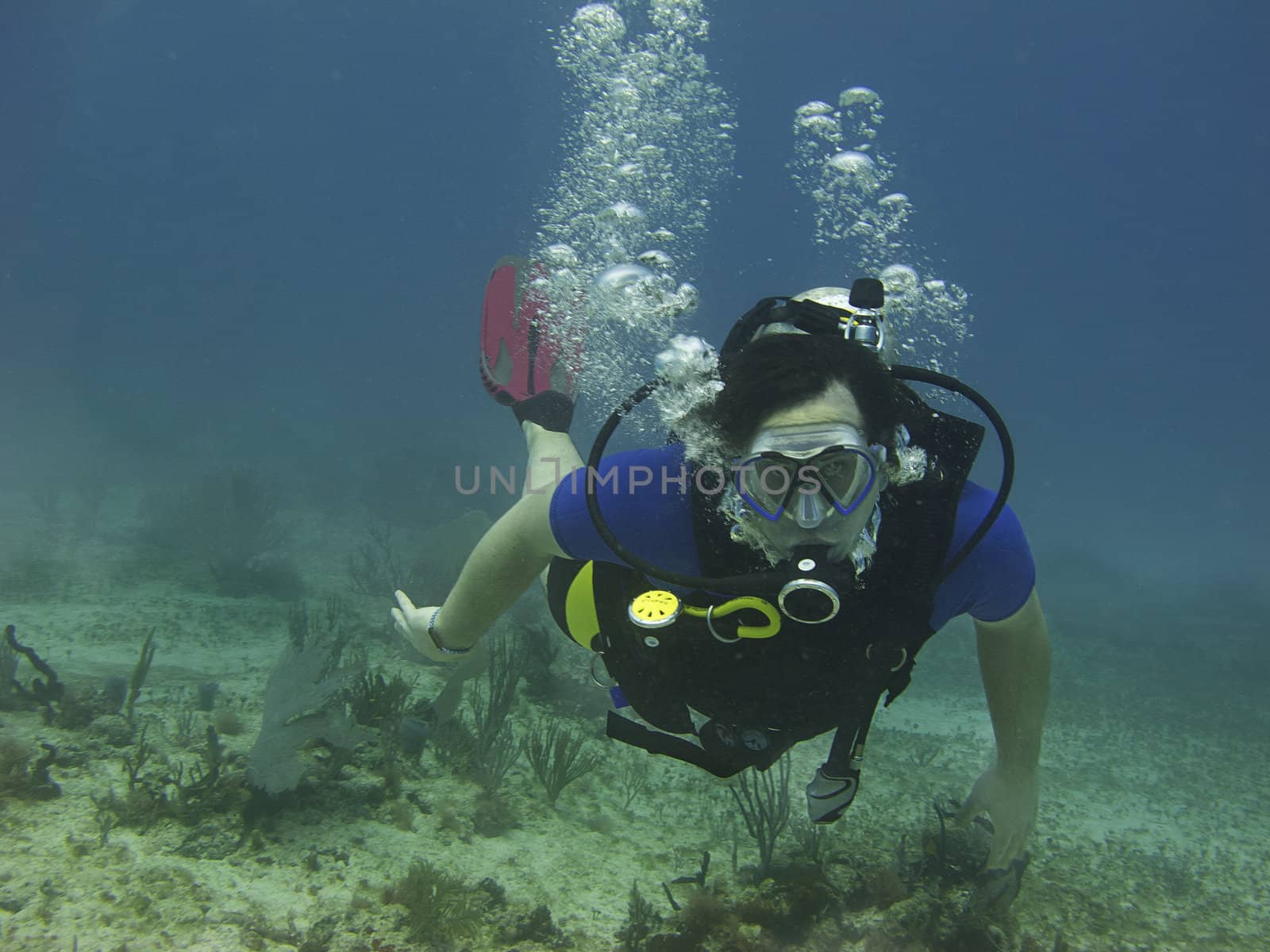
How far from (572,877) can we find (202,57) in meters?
99.6

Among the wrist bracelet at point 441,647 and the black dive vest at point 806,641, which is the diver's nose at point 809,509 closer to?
the black dive vest at point 806,641

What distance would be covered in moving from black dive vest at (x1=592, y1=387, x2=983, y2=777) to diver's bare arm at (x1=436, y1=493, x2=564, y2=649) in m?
0.32

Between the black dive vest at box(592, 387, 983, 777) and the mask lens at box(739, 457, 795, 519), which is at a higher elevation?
the mask lens at box(739, 457, 795, 519)

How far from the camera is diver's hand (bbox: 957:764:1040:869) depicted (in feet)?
8.78

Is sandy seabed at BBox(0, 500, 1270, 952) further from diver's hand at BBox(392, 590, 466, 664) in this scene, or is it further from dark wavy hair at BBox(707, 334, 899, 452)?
dark wavy hair at BBox(707, 334, 899, 452)

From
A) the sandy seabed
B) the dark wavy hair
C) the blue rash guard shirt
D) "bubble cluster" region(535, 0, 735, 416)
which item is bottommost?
the sandy seabed

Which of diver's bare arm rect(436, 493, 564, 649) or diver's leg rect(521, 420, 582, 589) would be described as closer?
diver's bare arm rect(436, 493, 564, 649)

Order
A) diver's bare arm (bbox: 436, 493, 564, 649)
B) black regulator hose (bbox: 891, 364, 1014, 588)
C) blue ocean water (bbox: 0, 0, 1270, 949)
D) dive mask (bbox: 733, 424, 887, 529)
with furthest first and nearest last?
1. blue ocean water (bbox: 0, 0, 1270, 949)
2. diver's bare arm (bbox: 436, 493, 564, 649)
3. black regulator hose (bbox: 891, 364, 1014, 588)
4. dive mask (bbox: 733, 424, 887, 529)

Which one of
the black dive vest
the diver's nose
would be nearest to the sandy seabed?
the black dive vest

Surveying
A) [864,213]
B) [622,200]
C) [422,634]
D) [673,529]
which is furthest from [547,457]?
[864,213]

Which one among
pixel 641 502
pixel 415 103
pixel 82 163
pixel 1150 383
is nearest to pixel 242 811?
pixel 641 502

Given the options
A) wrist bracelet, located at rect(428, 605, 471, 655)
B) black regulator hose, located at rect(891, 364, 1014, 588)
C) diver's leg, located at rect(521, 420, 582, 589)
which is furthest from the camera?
diver's leg, located at rect(521, 420, 582, 589)

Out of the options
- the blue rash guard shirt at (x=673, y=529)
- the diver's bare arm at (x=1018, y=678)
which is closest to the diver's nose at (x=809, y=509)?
the blue rash guard shirt at (x=673, y=529)

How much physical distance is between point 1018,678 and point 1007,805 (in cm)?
71
